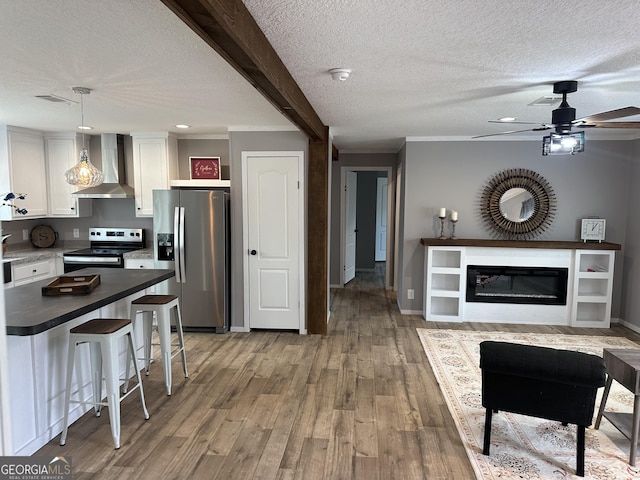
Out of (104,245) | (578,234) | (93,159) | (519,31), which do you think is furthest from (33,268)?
(578,234)

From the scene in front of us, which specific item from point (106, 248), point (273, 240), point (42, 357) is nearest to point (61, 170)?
point (106, 248)

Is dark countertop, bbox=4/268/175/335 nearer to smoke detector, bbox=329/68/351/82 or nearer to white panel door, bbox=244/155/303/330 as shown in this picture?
white panel door, bbox=244/155/303/330

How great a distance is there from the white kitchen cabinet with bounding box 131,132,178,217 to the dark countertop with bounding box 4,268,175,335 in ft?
5.93

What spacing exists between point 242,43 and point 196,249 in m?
3.28

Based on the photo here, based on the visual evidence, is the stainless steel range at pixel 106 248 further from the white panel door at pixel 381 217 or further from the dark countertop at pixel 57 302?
the white panel door at pixel 381 217

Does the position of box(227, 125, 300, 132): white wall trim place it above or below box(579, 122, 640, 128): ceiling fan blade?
above

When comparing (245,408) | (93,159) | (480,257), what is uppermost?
(93,159)

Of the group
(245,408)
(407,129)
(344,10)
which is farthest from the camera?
(407,129)

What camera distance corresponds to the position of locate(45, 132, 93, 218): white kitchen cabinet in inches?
205

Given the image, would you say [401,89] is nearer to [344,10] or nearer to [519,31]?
[519,31]

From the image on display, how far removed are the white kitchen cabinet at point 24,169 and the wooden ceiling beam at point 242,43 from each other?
3772 mm

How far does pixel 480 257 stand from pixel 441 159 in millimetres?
1327

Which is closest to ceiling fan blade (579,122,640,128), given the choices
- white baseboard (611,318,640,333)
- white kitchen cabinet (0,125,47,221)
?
white baseboard (611,318,640,333)

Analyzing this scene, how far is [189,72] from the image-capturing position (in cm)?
265
